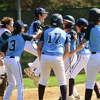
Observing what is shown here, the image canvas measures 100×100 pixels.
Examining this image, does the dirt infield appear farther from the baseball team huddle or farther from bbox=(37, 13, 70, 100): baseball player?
bbox=(37, 13, 70, 100): baseball player

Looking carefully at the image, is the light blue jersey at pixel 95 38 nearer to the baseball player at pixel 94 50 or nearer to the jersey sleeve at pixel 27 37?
the baseball player at pixel 94 50

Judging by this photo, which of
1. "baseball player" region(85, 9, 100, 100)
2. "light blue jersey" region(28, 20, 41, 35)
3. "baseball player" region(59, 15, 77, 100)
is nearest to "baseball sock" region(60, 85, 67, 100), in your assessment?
"baseball player" region(85, 9, 100, 100)

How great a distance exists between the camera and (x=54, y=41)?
8.08m

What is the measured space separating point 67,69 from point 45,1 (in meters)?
12.5

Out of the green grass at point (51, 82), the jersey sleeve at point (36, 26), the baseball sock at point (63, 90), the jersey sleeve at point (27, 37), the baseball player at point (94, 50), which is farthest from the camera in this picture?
the green grass at point (51, 82)

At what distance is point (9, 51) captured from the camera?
27.3 feet

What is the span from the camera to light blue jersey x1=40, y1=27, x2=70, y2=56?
8.08m

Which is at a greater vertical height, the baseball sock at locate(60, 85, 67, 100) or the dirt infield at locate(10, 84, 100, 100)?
the baseball sock at locate(60, 85, 67, 100)

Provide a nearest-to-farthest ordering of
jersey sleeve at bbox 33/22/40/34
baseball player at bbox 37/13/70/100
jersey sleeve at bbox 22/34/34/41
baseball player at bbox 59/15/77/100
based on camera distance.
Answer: baseball player at bbox 37/13/70/100, jersey sleeve at bbox 22/34/34/41, baseball player at bbox 59/15/77/100, jersey sleeve at bbox 33/22/40/34

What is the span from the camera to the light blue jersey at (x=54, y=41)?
8078 millimetres

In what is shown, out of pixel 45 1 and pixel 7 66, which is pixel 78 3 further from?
pixel 7 66

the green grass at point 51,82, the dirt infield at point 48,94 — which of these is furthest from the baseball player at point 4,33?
the green grass at point 51,82

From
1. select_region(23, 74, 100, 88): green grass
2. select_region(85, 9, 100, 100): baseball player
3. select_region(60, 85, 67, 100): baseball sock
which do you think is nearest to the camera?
select_region(85, 9, 100, 100): baseball player

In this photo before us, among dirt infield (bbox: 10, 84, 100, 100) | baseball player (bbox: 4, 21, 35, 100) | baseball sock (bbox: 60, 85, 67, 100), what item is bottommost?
dirt infield (bbox: 10, 84, 100, 100)
